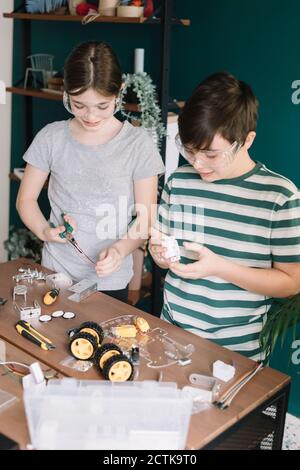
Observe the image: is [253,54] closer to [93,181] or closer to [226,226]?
[93,181]

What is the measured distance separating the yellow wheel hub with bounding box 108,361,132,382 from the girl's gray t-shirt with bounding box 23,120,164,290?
27.1 inches

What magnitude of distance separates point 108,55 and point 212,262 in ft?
2.54

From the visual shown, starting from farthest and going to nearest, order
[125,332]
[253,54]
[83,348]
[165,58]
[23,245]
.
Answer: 1. [23,245]
2. [165,58]
3. [253,54]
4. [125,332]
5. [83,348]

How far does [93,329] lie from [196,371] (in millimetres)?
286

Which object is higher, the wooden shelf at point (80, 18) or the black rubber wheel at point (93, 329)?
the wooden shelf at point (80, 18)

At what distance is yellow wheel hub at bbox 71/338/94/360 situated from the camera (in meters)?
1.39

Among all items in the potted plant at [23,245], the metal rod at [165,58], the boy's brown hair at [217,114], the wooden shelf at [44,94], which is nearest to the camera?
the boy's brown hair at [217,114]

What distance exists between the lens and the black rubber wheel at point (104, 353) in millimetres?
1338

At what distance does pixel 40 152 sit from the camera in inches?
76.3

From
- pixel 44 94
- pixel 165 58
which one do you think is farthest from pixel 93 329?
pixel 44 94

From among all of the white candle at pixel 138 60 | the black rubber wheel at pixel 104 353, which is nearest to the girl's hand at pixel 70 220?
the black rubber wheel at pixel 104 353

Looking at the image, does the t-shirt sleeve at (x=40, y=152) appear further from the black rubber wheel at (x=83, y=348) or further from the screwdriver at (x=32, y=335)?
the black rubber wheel at (x=83, y=348)

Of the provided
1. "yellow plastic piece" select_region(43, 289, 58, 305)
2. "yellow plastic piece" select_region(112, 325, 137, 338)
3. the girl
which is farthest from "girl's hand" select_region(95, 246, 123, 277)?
"yellow plastic piece" select_region(112, 325, 137, 338)
